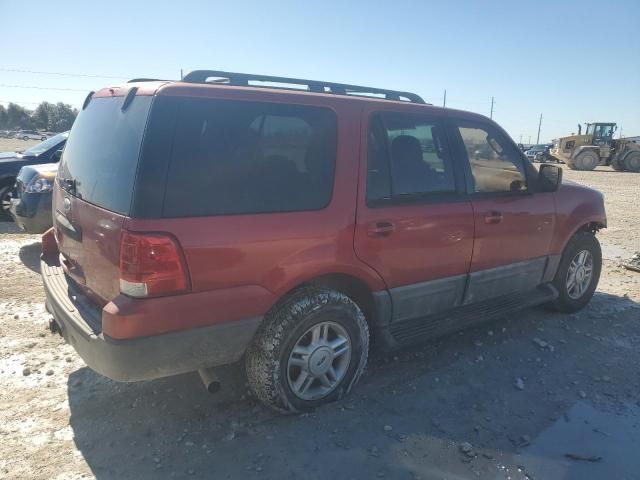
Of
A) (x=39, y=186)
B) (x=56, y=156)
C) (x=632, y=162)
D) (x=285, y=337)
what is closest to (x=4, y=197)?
(x=56, y=156)

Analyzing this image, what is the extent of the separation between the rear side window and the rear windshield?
22 centimetres

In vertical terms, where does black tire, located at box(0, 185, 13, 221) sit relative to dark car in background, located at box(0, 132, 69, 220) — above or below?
below

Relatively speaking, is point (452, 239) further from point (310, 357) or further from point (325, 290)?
point (310, 357)

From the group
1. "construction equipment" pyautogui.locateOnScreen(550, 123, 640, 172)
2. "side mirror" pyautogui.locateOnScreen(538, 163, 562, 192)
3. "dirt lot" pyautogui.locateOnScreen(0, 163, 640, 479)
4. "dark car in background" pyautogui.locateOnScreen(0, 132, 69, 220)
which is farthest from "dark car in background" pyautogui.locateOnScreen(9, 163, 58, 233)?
"construction equipment" pyautogui.locateOnScreen(550, 123, 640, 172)

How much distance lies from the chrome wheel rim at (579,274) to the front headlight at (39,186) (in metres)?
6.27

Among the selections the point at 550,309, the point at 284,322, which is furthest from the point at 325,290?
the point at 550,309

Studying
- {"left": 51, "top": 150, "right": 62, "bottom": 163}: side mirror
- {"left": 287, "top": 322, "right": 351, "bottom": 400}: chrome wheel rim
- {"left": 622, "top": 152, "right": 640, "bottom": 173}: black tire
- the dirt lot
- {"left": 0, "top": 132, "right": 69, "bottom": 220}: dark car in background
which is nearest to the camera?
the dirt lot

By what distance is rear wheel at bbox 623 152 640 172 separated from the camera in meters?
29.3

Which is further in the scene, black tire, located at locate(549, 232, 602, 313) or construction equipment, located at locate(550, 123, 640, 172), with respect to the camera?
construction equipment, located at locate(550, 123, 640, 172)

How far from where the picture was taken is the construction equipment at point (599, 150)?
1165 inches

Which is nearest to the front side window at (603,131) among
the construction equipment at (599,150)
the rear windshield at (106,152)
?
the construction equipment at (599,150)

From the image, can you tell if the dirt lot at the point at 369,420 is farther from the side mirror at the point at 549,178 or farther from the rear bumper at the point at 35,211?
the rear bumper at the point at 35,211

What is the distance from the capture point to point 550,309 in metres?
4.95

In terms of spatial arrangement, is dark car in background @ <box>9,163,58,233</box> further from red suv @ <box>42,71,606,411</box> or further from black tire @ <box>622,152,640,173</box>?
black tire @ <box>622,152,640,173</box>
